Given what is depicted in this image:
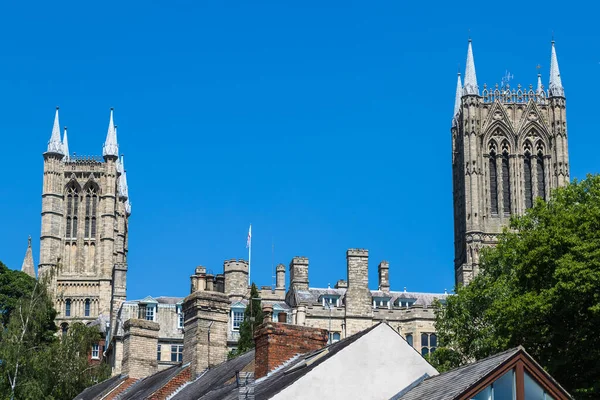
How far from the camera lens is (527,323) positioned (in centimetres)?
4262

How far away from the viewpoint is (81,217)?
168 meters

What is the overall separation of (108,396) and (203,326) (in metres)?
6.58

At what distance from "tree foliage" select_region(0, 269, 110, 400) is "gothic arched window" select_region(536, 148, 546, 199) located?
6648cm

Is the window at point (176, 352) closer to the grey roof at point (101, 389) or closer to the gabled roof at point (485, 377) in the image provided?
the grey roof at point (101, 389)

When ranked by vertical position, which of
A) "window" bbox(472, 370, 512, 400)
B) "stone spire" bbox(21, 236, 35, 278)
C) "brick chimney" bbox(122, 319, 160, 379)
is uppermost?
"stone spire" bbox(21, 236, 35, 278)

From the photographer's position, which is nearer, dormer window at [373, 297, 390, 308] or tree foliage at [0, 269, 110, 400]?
tree foliage at [0, 269, 110, 400]

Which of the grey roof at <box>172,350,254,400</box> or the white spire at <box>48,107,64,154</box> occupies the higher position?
the white spire at <box>48,107,64,154</box>

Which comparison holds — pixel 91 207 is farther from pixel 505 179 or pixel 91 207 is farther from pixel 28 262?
pixel 505 179

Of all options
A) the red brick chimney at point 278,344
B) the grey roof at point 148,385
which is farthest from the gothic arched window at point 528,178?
the red brick chimney at point 278,344

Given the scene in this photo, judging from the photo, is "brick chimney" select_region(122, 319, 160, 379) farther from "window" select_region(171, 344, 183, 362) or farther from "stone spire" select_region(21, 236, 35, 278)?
"stone spire" select_region(21, 236, 35, 278)

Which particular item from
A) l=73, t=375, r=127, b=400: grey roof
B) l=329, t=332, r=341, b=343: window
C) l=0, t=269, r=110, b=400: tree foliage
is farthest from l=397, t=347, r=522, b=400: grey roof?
l=329, t=332, r=341, b=343: window

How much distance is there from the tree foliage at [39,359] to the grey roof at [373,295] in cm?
2586

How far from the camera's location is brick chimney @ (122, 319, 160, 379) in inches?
1650

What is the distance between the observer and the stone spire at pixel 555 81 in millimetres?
145500
